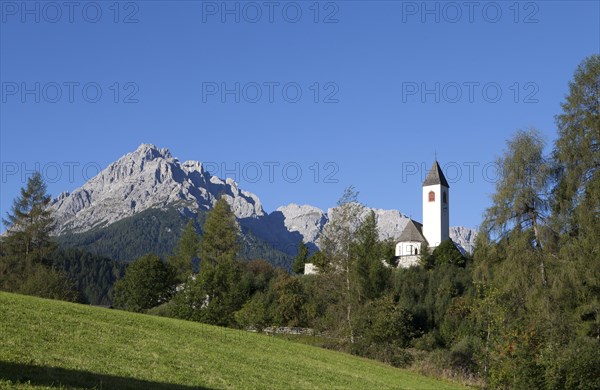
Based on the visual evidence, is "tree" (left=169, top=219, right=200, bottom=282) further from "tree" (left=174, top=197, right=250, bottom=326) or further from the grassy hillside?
the grassy hillside

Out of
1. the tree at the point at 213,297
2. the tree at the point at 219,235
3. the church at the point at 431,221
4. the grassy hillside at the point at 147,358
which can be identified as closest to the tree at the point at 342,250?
the tree at the point at 213,297

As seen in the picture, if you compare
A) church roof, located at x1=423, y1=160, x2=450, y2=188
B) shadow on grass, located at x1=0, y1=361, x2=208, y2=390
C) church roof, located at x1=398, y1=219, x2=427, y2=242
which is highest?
church roof, located at x1=423, y1=160, x2=450, y2=188

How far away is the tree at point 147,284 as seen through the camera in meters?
74.6

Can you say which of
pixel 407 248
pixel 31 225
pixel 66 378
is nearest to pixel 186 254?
pixel 31 225

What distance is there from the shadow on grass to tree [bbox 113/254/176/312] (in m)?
59.7

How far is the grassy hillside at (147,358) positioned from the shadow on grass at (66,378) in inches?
0.8

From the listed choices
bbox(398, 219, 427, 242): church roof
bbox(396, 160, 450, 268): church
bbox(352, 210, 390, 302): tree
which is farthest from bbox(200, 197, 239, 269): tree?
bbox(398, 219, 427, 242): church roof

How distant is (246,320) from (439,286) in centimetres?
3312

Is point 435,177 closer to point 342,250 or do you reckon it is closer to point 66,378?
point 342,250

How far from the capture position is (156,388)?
48.6 feet

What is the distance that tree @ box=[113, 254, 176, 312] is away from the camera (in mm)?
74625

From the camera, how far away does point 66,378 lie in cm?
1354

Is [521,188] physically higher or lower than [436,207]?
lower

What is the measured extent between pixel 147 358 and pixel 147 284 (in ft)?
191
